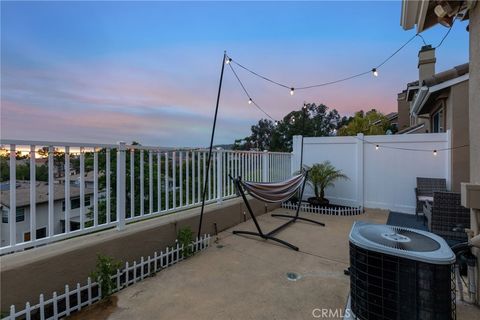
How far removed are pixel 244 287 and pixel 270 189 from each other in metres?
1.82

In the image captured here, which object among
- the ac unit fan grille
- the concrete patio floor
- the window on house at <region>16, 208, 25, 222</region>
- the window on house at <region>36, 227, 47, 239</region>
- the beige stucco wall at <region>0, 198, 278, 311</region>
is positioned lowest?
the concrete patio floor

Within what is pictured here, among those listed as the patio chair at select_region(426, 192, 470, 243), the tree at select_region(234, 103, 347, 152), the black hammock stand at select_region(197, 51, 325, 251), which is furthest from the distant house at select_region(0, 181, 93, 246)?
the tree at select_region(234, 103, 347, 152)

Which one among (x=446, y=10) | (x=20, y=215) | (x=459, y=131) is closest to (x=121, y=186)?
(x=20, y=215)

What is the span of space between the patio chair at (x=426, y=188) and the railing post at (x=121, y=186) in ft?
18.1

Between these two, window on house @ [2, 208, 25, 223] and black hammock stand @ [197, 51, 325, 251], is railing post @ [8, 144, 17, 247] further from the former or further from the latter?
black hammock stand @ [197, 51, 325, 251]

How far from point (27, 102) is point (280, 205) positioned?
6.50 metres

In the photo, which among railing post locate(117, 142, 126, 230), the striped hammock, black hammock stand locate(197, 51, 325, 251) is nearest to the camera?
railing post locate(117, 142, 126, 230)

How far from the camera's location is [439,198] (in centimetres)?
349

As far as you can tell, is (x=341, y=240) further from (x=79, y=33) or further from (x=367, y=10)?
(x=79, y=33)

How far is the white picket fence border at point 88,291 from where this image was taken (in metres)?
1.93

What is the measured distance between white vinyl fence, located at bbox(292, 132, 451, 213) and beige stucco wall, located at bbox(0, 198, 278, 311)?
182 inches

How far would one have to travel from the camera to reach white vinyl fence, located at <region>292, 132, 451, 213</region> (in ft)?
18.6

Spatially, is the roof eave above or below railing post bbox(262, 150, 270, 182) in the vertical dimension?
above

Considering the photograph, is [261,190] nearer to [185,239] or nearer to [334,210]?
[185,239]
